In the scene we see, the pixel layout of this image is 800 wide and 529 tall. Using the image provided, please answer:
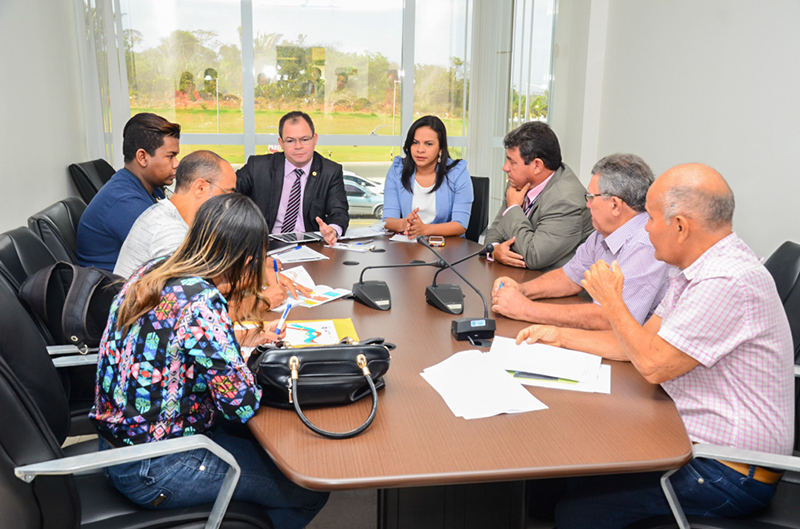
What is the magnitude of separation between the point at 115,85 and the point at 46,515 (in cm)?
449

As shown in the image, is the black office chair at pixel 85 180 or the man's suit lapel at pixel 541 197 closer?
the man's suit lapel at pixel 541 197

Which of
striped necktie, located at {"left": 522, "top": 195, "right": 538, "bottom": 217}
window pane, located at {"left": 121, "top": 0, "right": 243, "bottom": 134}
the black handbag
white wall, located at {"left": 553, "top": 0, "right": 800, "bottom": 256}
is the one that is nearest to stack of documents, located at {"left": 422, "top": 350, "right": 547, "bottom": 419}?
the black handbag

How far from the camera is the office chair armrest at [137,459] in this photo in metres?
1.09

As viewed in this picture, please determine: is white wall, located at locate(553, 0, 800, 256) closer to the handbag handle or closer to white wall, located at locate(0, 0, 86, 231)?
the handbag handle

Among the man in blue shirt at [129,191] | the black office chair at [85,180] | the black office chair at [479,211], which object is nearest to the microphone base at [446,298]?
the man in blue shirt at [129,191]

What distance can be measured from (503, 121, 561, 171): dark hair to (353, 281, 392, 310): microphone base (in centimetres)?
105

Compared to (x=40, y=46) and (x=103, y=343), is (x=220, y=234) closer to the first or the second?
(x=103, y=343)

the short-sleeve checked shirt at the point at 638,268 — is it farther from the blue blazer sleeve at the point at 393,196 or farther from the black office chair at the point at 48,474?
the blue blazer sleeve at the point at 393,196

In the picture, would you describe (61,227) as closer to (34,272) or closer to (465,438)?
(34,272)

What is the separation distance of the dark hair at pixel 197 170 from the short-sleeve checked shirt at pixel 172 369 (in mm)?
770

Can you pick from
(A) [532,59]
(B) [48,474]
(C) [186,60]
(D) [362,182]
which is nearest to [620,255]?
(B) [48,474]

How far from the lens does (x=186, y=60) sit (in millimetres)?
5129

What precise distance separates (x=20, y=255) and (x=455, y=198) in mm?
2348

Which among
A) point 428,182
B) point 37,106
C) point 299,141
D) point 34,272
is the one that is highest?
point 37,106
